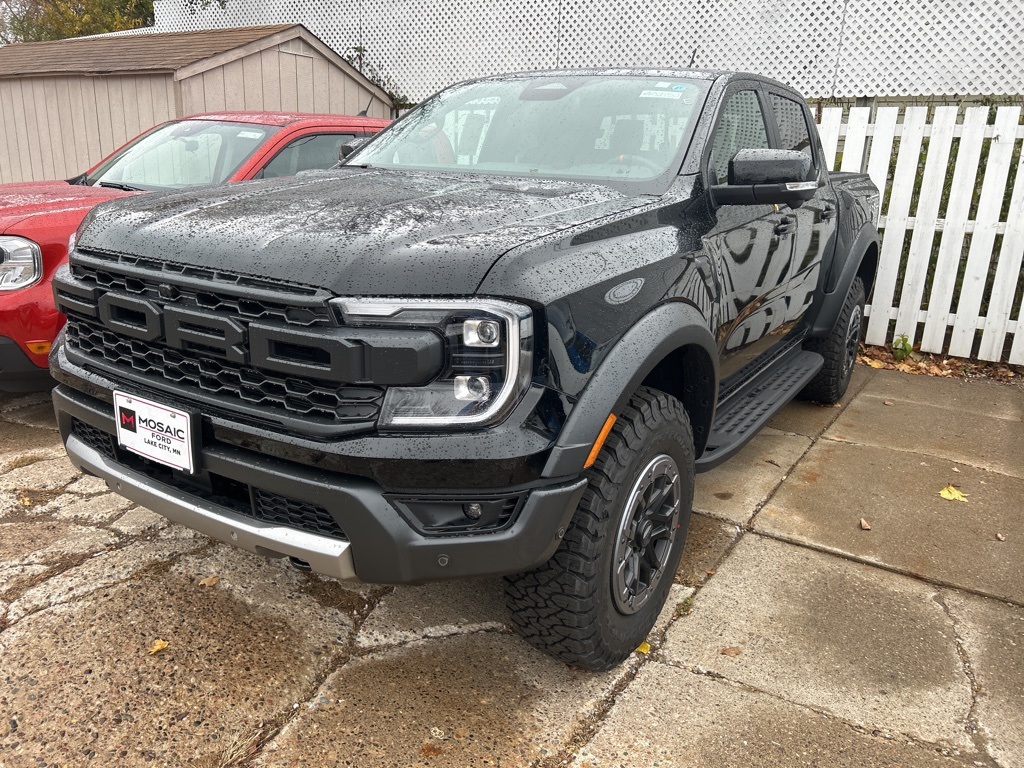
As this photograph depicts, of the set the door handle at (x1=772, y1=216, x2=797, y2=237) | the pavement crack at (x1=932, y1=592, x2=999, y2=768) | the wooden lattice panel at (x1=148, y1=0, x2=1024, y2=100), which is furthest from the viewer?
the wooden lattice panel at (x1=148, y1=0, x2=1024, y2=100)

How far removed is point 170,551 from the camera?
10.0 feet

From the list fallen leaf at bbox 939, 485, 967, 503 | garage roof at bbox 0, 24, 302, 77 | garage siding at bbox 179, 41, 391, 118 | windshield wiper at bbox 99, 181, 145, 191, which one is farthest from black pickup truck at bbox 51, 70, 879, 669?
garage roof at bbox 0, 24, 302, 77

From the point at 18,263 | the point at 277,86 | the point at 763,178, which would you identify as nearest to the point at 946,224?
the point at 763,178

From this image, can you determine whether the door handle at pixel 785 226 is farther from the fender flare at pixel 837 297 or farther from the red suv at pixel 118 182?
the red suv at pixel 118 182

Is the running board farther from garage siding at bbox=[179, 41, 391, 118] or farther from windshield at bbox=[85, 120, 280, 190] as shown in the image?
garage siding at bbox=[179, 41, 391, 118]

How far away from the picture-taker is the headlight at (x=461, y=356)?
75.2 inches

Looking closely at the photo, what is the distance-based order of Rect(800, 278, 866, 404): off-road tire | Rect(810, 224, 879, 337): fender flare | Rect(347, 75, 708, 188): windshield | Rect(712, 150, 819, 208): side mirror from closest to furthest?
Rect(712, 150, 819, 208): side mirror < Rect(347, 75, 708, 188): windshield < Rect(810, 224, 879, 337): fender flare < Rect(800, 278, 866, 404): off-road tire

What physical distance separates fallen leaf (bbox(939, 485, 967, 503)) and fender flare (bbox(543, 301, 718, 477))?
2.05 m

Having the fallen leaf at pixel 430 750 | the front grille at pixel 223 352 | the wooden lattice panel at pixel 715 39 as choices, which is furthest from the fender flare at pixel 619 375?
the wooden lattice panel at pixel 715 39

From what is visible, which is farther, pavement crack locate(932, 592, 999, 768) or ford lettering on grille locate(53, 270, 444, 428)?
pavement crack locate(932, 592, 999, 768)

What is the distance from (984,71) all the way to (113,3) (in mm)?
18012

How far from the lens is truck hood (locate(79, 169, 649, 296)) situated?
1.93 meters

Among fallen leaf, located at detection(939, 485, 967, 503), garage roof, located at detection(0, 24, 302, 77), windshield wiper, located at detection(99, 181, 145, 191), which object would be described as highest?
garage roof, located at detection(0, 24, 302, 77)

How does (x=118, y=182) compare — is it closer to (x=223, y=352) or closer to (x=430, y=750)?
(x=223, y=352)
